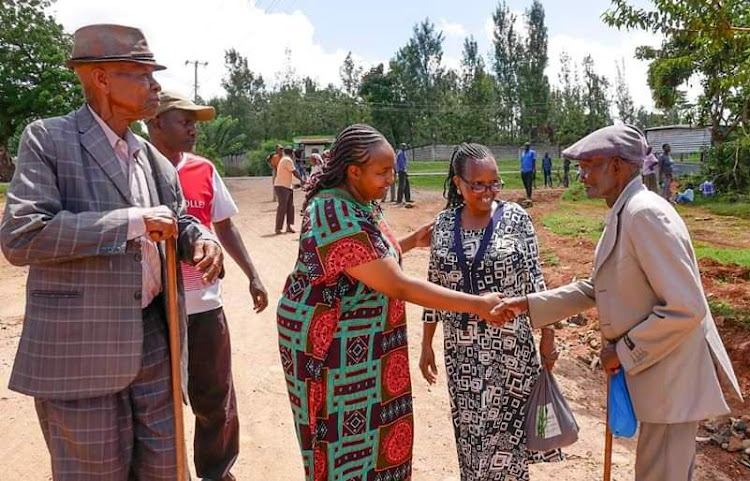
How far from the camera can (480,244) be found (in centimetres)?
297

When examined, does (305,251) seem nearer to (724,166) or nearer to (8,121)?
(724,166)

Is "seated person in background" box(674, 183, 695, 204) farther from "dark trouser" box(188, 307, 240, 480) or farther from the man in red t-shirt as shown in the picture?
"dark trouser" box(188, 307, 240, 480)

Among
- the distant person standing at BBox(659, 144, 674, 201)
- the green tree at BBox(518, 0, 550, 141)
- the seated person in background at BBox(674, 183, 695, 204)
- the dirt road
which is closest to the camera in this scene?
the dirt road

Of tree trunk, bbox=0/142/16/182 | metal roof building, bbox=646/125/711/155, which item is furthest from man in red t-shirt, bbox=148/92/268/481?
metal roof building, bbox=646/125/711/155

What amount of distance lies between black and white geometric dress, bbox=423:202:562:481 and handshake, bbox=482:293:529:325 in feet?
0.34

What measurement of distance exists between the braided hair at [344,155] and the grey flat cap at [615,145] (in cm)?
85

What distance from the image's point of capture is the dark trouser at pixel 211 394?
3084 millimetres

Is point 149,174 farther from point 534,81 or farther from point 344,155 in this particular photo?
point 534,81

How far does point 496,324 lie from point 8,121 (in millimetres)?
34083

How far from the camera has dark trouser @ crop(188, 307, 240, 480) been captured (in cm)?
308

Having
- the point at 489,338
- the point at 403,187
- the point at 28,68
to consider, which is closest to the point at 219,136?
the point at 28,68

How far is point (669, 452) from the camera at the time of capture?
2447mm

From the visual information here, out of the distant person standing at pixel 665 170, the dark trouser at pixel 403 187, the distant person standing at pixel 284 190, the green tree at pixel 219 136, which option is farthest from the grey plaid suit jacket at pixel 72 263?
the green tree at pixel 219 136

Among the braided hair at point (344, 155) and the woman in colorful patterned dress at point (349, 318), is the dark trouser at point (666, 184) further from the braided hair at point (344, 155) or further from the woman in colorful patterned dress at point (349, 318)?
the braided hair at point (344, 155)
